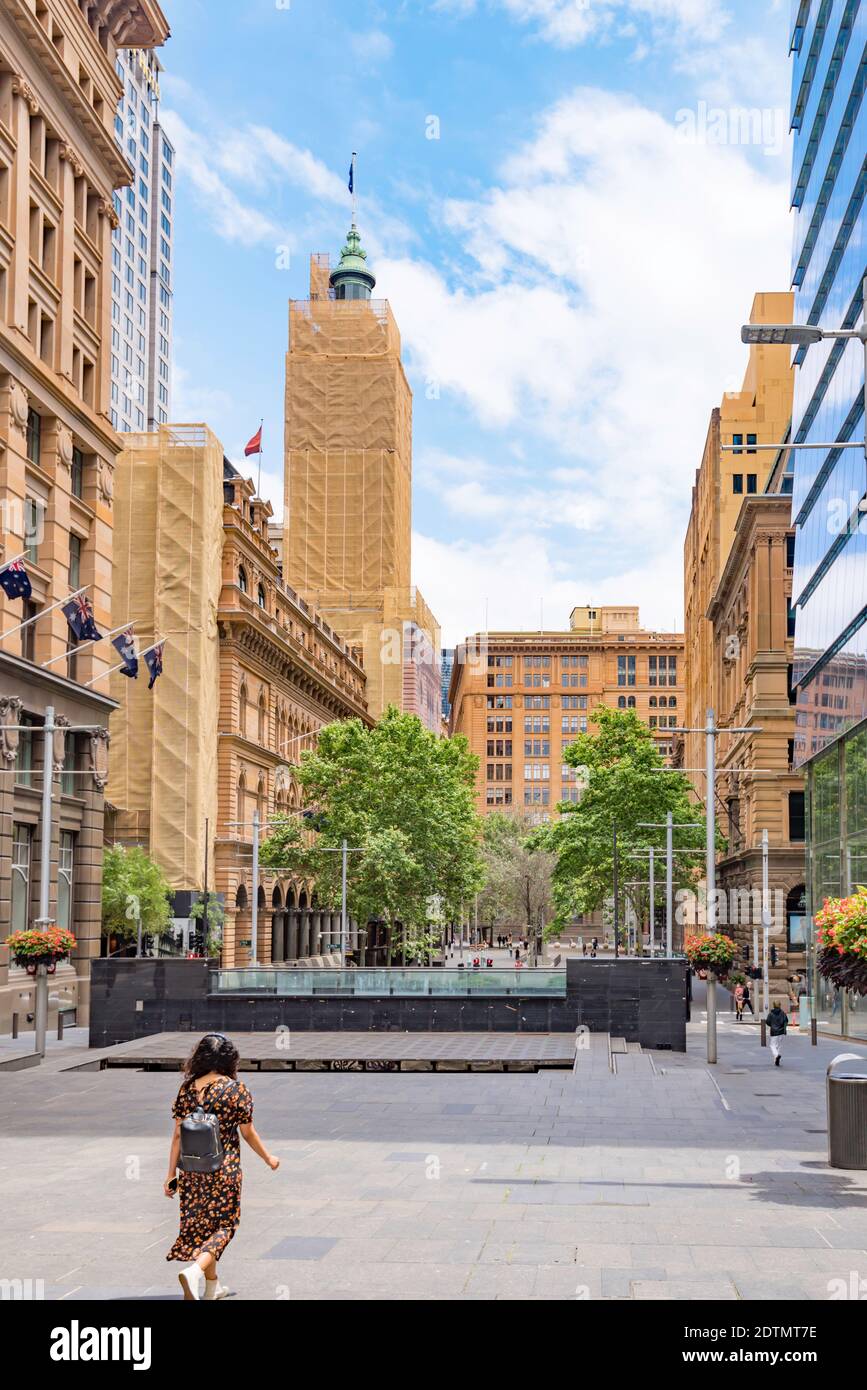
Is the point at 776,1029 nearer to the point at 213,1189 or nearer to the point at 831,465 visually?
the point at 831,465

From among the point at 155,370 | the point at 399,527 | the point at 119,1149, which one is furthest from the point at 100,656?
the point at 155,370

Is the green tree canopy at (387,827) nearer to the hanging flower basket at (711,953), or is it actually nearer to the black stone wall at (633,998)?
the hanging flower basket at (711,953)

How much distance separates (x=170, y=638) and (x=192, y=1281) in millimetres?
63163

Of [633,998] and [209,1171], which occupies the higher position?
[209,1171]

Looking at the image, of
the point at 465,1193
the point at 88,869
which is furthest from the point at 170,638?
the point at 465,1193

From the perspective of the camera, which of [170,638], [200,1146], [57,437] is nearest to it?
[200,1146]

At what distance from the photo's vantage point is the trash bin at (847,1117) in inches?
643

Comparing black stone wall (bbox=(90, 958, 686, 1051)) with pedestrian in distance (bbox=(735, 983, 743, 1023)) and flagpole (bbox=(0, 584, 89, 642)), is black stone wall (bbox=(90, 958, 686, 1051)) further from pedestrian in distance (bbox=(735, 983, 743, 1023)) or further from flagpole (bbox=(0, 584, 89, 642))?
pedestrian in distance (bbox=(735, 983, 743, 1023))

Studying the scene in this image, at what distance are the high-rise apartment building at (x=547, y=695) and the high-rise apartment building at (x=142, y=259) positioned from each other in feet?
185

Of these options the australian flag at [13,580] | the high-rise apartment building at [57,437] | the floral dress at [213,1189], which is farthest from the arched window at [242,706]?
the floral dress at [213,1189]

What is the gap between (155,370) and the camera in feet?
493

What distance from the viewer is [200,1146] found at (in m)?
9.89
